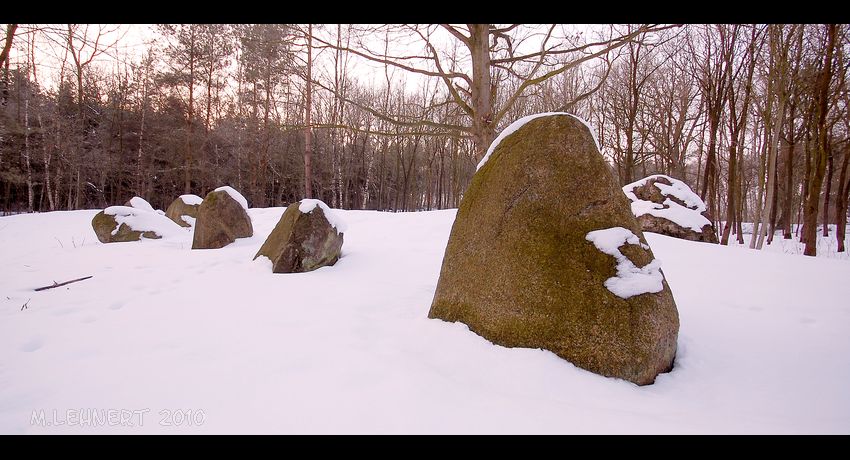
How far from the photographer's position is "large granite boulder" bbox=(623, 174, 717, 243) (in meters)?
7.40

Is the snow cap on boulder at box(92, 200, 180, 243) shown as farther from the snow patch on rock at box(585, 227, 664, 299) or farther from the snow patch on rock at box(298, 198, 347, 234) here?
the snow patch on rock at box(585, 227, 664, 299)

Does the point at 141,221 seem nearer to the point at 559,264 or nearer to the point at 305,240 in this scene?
the point at 305,240

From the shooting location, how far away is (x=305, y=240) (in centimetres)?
499

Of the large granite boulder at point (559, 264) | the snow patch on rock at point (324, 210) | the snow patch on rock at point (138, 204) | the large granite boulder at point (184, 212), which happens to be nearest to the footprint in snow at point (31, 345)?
the large granite boulder at point (559, 264)

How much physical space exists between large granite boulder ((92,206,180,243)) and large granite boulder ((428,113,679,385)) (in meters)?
9.10

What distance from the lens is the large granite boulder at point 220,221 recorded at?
23.6ft

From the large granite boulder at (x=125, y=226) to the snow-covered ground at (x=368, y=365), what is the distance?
4.60 metres

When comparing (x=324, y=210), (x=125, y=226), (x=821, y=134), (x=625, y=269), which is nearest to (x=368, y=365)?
(x=625, y=269)

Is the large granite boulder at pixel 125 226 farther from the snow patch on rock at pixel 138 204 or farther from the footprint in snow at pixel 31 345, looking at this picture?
the footprint in snow at pixel 31 345

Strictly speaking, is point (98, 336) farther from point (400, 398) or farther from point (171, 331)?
point (400, 398)

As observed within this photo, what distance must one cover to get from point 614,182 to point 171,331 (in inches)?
146

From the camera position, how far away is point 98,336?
251 cm

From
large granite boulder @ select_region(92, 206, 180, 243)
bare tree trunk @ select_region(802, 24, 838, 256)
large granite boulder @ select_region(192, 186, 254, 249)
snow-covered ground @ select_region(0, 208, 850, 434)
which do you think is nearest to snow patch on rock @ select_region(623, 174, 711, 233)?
bare tree trunk @ select_region(802, 24, 838, 256)
